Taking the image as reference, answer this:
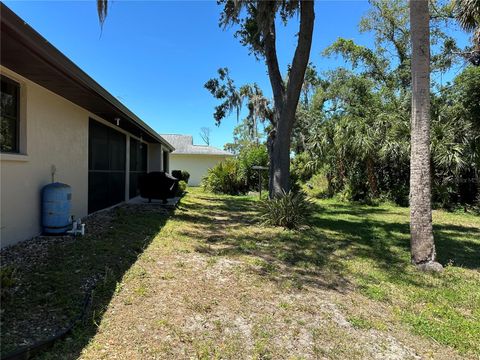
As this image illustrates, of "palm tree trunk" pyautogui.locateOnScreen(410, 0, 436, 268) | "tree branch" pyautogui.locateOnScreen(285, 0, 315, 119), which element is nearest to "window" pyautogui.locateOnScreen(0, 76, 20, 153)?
"palm tree trunk" pyautogui.locateOnScreen(410, 0, 436, 268)

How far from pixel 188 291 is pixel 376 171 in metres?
15.0

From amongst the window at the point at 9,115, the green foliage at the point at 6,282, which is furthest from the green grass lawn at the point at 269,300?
the window at the point at 9,115

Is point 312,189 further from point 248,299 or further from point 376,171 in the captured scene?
point 248,299

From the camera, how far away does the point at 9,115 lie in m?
5.67

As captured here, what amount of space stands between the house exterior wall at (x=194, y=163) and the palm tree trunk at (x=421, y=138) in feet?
86.6

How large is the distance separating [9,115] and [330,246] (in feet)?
20.5

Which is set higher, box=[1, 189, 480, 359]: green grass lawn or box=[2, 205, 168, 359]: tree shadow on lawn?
box=[2, 205, 168, 359]: tree shadow on lawn

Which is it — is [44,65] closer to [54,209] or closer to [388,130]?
[54,209]

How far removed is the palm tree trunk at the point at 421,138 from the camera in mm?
6125

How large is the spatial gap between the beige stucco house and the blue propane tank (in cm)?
12

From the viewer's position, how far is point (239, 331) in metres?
3.71

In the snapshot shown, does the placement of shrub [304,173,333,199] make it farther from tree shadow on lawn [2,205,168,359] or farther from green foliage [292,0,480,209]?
tree shadow on lawn [2,205,168,359]

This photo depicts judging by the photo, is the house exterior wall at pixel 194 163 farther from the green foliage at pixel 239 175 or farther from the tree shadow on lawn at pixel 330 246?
the tree shadow on lawn at pixel 330 246

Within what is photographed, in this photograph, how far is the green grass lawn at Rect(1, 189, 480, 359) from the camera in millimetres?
3439
